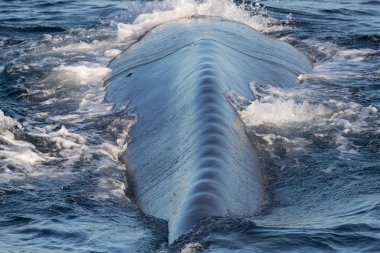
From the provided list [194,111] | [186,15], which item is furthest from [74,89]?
[194,111]

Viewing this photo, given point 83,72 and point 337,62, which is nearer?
point 83,72

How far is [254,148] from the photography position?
1120cm

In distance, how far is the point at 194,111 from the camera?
11055mm

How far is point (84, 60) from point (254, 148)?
8225mm

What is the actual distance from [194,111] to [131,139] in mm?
1511

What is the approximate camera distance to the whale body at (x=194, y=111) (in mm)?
8727

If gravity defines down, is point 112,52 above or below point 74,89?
above

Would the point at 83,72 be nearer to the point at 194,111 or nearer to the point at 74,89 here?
the point at 74,89

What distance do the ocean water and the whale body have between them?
0.24 meters

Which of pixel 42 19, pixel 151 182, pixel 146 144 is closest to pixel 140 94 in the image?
pixel 146 144

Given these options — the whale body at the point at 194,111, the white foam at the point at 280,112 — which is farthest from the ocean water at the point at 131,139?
the whale body at the point at 194,111

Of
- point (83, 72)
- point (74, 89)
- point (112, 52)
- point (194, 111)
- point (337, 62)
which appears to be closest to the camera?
point (194, 111)

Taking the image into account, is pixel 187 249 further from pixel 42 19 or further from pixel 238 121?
pixel 42 19

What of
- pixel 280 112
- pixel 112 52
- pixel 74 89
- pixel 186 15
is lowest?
pixel 74 89
